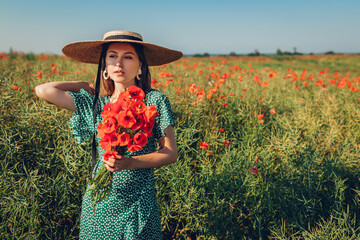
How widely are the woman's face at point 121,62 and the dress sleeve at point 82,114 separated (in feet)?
0.63

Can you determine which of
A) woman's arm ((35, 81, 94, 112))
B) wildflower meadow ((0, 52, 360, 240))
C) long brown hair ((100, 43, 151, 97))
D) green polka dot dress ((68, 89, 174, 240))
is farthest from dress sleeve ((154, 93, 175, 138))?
wildflower meadow ((0, 52, 360, 240))

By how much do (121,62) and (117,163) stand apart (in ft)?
1.67

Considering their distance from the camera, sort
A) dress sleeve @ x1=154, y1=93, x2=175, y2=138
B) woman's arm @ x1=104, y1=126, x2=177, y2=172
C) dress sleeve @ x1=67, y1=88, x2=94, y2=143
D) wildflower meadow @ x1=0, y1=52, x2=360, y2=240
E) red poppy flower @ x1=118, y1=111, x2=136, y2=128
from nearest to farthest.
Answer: red poppy flower @ x1=118, y1=111, x2=136, y2=128 → woman's arm @ x1=104, y1=126, x2=177, y2=172 → dress sleeve @ x1=154, y1=93, x2=175, y2=138 → dress sleeve @ x1=67, y1=88, x2=94, y2=143 → wildflower meadow @ x1=0, y1=52, x2=360, y2=240

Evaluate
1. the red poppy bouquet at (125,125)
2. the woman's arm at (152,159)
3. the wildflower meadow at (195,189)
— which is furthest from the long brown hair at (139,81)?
the wildflower meadow at (195,189)

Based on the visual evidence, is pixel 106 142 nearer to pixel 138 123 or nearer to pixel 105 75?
pixel 138 123

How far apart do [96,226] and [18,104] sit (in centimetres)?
165

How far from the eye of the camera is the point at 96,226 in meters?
1.17

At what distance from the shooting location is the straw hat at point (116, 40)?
1.16 m

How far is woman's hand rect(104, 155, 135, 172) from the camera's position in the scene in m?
0.90

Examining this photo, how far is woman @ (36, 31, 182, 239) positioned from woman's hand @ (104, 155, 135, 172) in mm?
141

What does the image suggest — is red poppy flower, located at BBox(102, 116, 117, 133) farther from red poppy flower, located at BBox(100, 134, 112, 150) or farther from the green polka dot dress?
the green polka dot dress

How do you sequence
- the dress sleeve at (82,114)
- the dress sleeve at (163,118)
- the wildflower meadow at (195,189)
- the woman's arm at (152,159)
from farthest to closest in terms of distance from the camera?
the wildflower meadow at (195,189), the dress sleeve at (82,114), the dress sleeve at (163,118), the woman's arm at (152,159)

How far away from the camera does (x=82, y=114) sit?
126 cm

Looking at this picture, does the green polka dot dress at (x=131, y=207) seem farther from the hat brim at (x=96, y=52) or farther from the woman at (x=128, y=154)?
the hat brim at (x=96, y=52)
